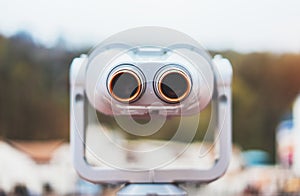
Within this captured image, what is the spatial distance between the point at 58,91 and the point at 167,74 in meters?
4.22

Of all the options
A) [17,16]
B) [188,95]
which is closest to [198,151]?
[188,95]

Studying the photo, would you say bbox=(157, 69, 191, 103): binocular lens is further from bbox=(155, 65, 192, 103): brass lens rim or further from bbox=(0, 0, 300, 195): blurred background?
bbox=(0, 0, 300, 195): blurred background

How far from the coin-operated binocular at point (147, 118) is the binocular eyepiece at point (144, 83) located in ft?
0.09

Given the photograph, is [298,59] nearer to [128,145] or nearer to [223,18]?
[223,18]

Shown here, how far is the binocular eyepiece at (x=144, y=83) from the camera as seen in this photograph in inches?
42.8

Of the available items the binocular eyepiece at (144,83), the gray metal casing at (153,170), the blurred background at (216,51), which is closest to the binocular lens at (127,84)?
the binocular eyepiece at (144,83)

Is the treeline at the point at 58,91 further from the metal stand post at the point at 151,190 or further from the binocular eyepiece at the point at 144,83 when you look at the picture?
the binocular eyepiece at the point at 144,83

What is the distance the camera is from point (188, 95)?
110cm

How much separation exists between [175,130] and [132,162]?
114mm

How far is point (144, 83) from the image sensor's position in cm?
109

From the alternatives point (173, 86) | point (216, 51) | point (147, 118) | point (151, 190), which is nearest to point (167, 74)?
point (173, 86)

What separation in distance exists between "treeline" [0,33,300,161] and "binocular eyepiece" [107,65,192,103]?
3843 millimetres

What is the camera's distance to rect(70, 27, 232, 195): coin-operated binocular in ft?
3.80

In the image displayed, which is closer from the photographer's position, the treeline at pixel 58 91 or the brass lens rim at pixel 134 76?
the brass lens rim at pixel 134 76
